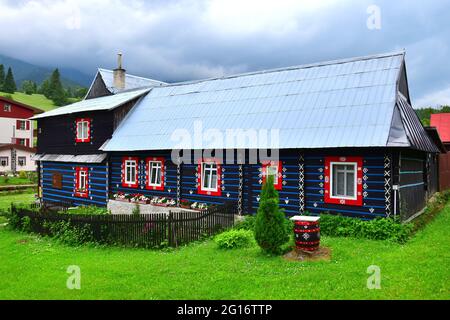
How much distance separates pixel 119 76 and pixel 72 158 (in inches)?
322

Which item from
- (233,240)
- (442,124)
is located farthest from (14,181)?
(442,124)

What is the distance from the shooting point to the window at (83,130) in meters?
22.4

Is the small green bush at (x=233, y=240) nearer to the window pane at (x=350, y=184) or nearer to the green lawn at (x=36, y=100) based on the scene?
the window pane at (x=350, y=184)

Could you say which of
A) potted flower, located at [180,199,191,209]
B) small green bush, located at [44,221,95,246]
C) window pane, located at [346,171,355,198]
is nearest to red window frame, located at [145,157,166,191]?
potted flower, located at [180,199,191,209]

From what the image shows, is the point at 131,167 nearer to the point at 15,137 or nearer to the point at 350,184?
the point at 350,184

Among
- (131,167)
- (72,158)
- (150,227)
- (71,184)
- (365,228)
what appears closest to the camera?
(365,228)

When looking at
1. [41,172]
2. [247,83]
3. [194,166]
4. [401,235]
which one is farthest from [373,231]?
[41,172]

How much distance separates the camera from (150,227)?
1273 centimetres

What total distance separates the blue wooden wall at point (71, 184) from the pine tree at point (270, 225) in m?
13.0

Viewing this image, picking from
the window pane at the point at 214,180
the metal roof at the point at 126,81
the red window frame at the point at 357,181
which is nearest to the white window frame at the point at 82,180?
the metal roof at the point at 126,81

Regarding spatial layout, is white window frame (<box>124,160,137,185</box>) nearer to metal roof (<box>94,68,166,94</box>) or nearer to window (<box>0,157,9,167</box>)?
metal roof (<box>94,68,166,94</box>)

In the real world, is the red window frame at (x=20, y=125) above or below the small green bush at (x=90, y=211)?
above

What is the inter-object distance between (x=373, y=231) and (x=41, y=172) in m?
22.0

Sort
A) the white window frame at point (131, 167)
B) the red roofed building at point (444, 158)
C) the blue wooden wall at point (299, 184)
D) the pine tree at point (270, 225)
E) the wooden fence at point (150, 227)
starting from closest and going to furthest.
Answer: the pine tree at point (270, 225)
the wooden fence at point (150, 227)
the blue wooden wall at point (299, 184)
the white window frame at point (131, 167)
the red roofed building at point (444, 158)
